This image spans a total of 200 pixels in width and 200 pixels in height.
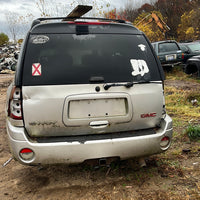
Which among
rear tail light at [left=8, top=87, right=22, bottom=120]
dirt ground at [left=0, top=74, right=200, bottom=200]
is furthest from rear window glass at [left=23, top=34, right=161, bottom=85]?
dirt ground at [left=0, top=74, right=200, bottom=200]

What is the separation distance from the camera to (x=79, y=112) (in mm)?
2373

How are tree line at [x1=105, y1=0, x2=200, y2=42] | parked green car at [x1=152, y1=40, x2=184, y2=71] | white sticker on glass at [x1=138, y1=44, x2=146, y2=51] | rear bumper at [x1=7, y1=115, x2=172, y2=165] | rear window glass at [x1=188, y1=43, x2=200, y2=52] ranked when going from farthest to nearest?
tree line at [x1=105, y1=0, x2=200, y2=42], rear window glass at [x1=188, y1=43, x2=200, y2=52], parked green car at [x1=152, y1=40, x2=184, y2=71], white sticker on glass at [x1=138, y1=44, x2=146, y2=51], rear bumper at [x1=7, y1=115, x2=172, y2=165]

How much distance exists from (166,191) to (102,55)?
5.30 feet

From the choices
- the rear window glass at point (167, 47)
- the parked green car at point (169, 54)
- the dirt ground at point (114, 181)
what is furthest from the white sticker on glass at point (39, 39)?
the rear window glass at point (167, 47)

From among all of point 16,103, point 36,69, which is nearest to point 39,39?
point 36,69

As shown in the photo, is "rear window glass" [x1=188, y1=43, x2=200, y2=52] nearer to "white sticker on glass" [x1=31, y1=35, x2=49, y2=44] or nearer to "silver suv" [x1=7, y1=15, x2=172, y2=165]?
"silver suv" [x1=7, y1=15, x2=172, y2=165]

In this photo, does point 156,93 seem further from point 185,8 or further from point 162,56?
point 185,8

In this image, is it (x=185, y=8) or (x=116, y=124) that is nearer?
(x=116, y=124)

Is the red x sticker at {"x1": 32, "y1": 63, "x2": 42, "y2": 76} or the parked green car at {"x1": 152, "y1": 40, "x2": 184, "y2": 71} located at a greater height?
the red x sticker at {"x1": 32, "y1": 63, "x2": 42, "y2": 76}

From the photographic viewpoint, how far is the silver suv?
90.9 inches

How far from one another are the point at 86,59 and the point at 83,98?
45 centimetres

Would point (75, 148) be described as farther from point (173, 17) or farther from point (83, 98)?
point (173, 17)

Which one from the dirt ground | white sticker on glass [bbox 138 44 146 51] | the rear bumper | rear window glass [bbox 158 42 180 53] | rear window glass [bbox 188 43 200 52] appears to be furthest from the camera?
rear window glass [bbox 188 43 200 52]

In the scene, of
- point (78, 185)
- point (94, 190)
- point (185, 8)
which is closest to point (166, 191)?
point (94, 190)
